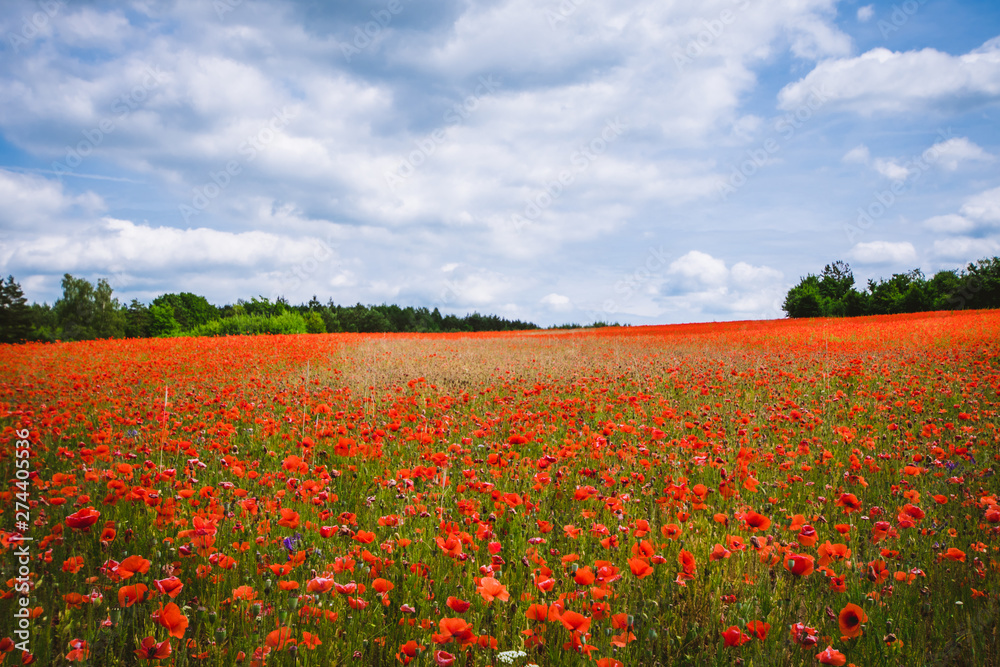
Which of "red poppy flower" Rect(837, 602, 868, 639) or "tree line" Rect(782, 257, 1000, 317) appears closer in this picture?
"red poppy flower" Rect(837, 602, 868, 639)

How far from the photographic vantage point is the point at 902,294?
53.4 m

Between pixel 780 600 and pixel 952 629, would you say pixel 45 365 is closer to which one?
pixel 780 600

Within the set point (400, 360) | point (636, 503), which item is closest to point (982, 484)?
point (636, 503)

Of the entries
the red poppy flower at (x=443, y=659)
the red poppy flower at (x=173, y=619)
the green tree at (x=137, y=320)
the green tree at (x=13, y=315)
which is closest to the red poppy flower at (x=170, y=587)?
the red poppy flower at (x=173, y=619)

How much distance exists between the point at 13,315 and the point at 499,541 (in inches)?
2152

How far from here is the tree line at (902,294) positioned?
157 ft

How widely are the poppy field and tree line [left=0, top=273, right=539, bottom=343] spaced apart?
36448 millimetres

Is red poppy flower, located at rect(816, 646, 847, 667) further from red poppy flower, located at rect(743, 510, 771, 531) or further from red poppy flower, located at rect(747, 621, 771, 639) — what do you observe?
red poppy flower, located at rect(743, 510, 771, 531)

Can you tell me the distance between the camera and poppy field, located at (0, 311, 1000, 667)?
1.87 m

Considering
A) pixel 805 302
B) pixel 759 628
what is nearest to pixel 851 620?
pixel 759 628

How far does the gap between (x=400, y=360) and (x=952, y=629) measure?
36.4ft

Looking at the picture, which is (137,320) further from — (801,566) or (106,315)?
(801,566)

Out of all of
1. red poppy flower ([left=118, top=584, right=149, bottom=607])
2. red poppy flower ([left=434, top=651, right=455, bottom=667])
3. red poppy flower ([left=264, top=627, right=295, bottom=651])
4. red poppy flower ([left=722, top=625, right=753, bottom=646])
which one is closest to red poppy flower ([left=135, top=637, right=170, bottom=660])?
red poppy flower ([left=118, top=584, right=149, bottom=607])

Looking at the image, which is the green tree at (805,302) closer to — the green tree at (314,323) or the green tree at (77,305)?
the green tree at (314,323)
